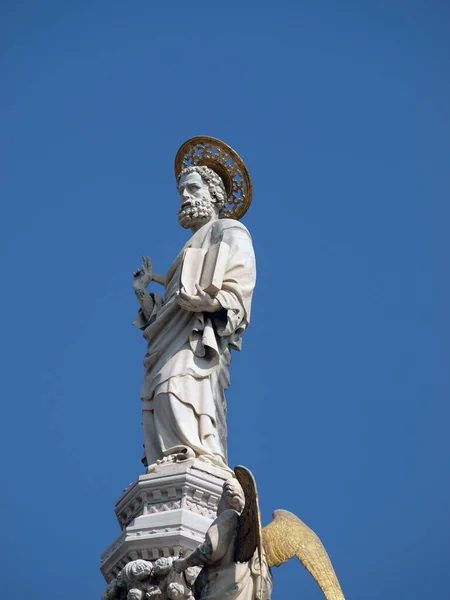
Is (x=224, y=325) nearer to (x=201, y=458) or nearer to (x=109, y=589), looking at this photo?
(x=201, y=458)

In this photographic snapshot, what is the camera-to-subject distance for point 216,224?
1653cm

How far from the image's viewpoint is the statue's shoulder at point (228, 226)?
642 inches

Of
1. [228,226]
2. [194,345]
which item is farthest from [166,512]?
[228,226]

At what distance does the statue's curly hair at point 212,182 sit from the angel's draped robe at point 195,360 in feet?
2.41

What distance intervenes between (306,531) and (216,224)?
14.3 feet

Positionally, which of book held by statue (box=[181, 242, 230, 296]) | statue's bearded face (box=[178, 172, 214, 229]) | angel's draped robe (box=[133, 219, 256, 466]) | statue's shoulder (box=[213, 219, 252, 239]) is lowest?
angel's draped robe (box=[133, 219, 256, 466])

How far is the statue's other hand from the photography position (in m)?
15.3

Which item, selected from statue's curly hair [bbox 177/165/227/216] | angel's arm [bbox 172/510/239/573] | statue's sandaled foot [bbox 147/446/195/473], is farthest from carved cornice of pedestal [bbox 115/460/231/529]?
statue's curly hair [bbox 177/165/227/216]

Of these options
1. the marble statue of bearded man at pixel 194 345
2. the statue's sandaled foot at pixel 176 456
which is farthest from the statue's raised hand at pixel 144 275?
the statue's sandaled foot at pixel 176 456

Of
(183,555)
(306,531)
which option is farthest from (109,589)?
(306,531)

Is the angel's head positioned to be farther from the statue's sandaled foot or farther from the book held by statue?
the book held by statue

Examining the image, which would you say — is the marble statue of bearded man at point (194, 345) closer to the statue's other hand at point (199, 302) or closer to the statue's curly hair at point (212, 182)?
the statue's other hand at point (199, 302)

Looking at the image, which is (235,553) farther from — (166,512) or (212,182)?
(212,182)

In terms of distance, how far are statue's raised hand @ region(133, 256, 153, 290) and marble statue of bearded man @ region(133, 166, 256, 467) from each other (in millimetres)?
26
